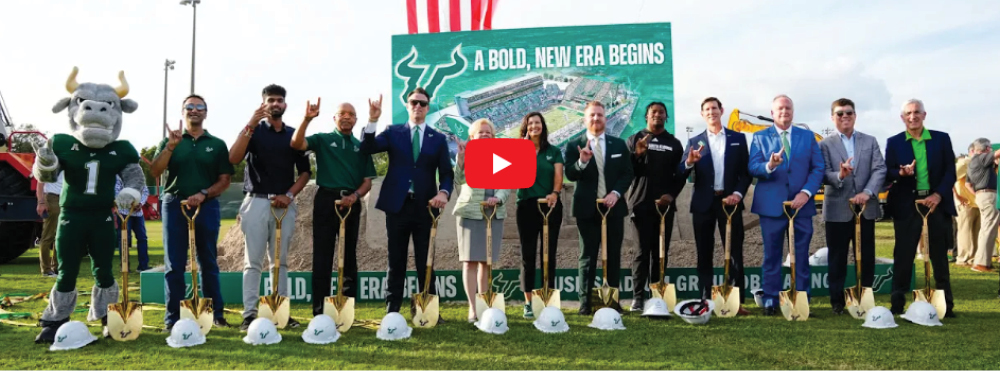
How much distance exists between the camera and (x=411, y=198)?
16.8ft

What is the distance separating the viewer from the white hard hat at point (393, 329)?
4660 mm

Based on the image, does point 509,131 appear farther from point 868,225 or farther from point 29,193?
point 29,193

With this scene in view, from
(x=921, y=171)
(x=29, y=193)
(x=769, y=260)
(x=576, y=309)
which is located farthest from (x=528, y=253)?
(x=29, y=193)

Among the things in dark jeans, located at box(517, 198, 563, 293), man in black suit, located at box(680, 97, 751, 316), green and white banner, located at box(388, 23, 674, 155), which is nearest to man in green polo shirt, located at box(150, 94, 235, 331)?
dark jeans, located at box(517, 198, 563, 293)

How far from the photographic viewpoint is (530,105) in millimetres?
9961

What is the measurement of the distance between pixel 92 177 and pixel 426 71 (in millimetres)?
5589

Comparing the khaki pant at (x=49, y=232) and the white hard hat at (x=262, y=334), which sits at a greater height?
the khaki pant at (x=49, y=232)

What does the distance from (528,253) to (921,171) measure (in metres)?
3.10

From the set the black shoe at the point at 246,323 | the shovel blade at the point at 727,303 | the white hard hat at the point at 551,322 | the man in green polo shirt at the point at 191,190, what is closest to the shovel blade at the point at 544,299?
the white hard hat at the point at 551,322

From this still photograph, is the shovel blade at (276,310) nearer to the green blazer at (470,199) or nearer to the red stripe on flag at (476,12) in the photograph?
the green blazer at (470,199)

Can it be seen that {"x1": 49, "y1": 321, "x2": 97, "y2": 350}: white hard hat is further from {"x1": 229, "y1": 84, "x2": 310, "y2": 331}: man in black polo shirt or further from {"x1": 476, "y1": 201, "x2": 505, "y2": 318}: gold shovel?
{"x1": 476, "y1": 201, "x2": 505, "y2": 318}: gold shovel

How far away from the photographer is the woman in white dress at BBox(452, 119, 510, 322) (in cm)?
519

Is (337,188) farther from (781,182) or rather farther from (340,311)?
(781,182)

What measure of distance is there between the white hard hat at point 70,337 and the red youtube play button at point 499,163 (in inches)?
104
